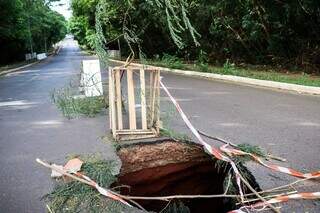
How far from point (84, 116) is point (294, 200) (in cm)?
640

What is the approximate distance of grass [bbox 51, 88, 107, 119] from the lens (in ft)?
31.8

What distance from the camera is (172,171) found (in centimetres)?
677

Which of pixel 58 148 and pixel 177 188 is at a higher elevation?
pixel 58 148

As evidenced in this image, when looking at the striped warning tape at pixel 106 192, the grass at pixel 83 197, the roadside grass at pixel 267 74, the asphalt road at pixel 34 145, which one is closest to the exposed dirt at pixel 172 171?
the asphalt road at pixel 34 145

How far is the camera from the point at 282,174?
5.51 meters

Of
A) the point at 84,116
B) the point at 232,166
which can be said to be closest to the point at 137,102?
the point at 84,116

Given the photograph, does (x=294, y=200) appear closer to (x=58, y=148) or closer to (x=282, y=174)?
(x=282, y=174)

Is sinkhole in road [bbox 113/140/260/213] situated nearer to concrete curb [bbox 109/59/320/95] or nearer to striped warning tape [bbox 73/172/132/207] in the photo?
striped warning tape [bbox 73/172/132/207]

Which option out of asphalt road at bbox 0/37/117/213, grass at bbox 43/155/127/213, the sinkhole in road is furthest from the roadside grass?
grass at bbox 43/155/127/213

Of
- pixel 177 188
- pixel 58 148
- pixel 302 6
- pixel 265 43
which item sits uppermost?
pixel 302 6

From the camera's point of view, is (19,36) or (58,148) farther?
(19,36)

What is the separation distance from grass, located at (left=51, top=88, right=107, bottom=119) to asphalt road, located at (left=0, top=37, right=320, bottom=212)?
0.29 meters

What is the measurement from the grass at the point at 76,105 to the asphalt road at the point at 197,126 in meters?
0.29

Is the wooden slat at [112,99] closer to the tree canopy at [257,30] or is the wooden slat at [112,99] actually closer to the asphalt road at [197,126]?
the asphalt road at [197,126]
